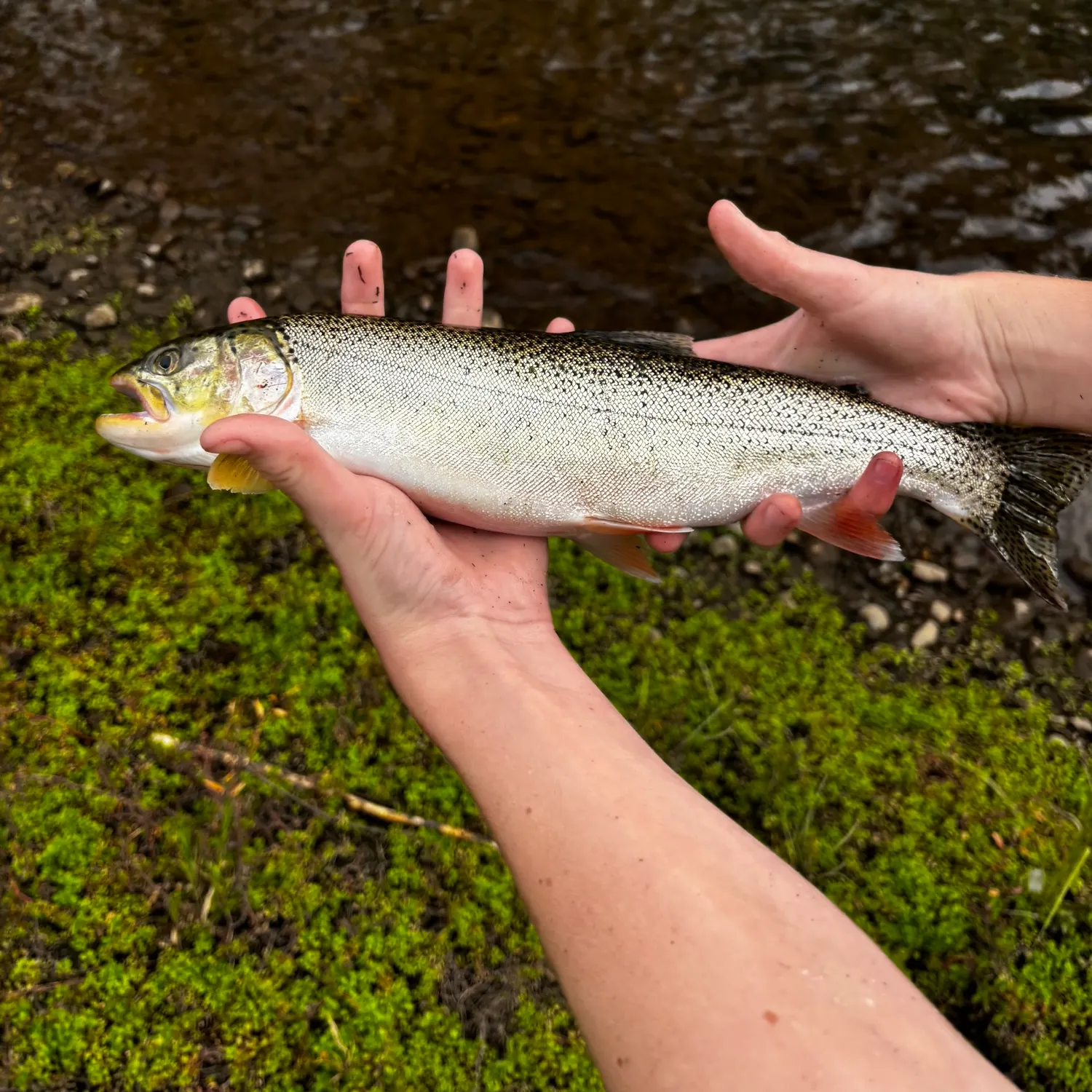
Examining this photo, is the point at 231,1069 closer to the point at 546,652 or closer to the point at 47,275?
the point at 546,652

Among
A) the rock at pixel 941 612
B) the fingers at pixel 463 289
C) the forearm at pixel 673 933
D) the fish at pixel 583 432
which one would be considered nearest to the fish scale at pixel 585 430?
the fish at pixel 583 432

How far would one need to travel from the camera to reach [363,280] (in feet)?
11.7

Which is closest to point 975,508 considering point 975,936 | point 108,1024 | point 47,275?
point 975,936

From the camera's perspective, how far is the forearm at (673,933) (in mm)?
1649

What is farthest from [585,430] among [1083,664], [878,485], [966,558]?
[1083,664]

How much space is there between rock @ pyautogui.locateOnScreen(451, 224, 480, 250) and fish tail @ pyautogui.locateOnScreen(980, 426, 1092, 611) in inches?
147

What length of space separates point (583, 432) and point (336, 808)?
1.79 meters

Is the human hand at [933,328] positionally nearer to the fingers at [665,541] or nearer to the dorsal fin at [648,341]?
the dorsal fin at [648,341]

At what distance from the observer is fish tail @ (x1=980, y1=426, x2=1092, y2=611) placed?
3.01 metres

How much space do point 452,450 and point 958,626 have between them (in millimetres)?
2817

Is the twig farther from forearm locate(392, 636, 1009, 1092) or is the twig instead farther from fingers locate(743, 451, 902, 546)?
fingers locate(743, 451, 902, 546)

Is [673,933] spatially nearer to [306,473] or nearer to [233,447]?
[306,473]

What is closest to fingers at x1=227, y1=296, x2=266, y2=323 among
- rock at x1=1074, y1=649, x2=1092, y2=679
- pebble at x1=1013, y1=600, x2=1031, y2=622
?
pebble at x1=1013, y1=600, x2=1031, y2=622

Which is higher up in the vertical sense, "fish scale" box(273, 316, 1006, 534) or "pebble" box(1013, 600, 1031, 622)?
"fish scale" box(273, 316, 1006, 534)
